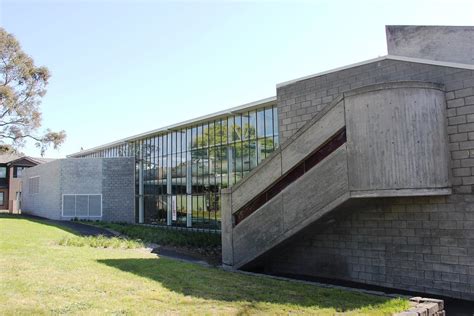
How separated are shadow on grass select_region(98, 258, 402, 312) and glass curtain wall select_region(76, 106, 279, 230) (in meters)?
11.5

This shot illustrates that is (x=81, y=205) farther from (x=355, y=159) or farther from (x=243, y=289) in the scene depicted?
(x=355, y=159)

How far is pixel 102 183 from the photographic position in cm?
3297

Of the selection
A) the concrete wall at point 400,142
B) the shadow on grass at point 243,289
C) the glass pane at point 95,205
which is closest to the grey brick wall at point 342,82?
the concrete wall at point 400,142

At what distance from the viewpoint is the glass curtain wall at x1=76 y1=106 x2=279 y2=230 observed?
22.0 meters

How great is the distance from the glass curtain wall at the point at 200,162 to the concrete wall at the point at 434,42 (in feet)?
25.8

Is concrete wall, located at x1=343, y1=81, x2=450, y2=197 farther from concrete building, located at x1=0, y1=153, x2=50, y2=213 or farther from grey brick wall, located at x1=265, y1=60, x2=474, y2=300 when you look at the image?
concrete building, located at x1=0, y1=153, x2=50, y2=213

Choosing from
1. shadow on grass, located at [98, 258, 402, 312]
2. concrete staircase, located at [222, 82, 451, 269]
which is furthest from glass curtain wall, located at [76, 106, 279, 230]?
shadow on grass, located at [98, 258, 402, 312]

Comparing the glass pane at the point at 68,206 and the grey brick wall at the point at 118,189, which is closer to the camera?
the glass pane at the point at 68,206

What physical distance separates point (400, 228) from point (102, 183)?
27385 millimetres

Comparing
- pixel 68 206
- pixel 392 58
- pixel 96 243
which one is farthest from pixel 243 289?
pixel 68 206

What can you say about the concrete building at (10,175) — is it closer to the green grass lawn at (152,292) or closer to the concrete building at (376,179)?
the green grass lawn at (152,292)

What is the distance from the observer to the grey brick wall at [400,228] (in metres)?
9.45

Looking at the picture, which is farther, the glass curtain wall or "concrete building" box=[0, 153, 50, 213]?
"concrete building" box=[0, 153, 50, 213]

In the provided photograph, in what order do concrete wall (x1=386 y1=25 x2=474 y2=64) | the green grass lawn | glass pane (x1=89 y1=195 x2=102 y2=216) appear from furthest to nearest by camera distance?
glass pane (x1=89 y1=195 x2=102 y2=216)
concrete wall (x1=386 y1=25 x2=474 y2=64)
the green grass lawn
